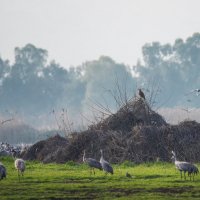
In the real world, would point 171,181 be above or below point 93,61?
below

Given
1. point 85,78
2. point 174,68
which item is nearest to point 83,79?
point 85,78

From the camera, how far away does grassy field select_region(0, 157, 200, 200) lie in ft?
90.3

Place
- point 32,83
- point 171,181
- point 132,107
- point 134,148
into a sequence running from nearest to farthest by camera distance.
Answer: point 171,181
point 134,148
point 132,107
point 32,83

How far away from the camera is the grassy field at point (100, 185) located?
90.3 ft

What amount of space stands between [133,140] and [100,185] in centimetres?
1608

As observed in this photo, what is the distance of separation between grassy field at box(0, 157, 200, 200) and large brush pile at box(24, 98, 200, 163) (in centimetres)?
732

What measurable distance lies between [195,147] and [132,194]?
19117mm

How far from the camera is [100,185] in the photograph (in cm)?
3084

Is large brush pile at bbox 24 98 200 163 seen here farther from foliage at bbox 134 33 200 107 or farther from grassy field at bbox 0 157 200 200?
foliage at bbox 134 33 200 107

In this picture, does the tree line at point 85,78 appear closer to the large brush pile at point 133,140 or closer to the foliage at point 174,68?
the foliage at point 174,68

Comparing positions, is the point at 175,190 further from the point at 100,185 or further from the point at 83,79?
the point at 83,79

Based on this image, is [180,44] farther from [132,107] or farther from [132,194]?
[132,194]

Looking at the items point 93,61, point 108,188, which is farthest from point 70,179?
point 93,61

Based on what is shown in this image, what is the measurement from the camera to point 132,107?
50.7 meters
